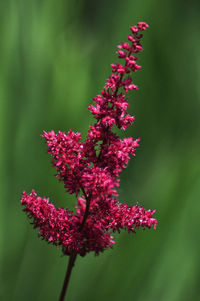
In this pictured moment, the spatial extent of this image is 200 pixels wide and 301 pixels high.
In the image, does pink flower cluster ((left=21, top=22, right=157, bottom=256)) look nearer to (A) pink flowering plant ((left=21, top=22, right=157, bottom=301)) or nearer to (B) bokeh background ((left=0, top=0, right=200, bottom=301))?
(A) pink flowering plant ((left=21, top=22, right=157, bottom=301))

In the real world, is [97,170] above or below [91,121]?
below

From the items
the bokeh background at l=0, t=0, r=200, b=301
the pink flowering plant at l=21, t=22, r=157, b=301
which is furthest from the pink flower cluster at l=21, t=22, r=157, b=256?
the bokeh background at l=0, t=0, r=200, b=301

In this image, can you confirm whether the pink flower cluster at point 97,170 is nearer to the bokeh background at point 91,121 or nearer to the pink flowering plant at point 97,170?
the pink flowering plant at point 97,170

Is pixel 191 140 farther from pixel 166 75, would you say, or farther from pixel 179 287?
pixel 179 287

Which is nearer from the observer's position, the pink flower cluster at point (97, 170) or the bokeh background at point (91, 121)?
the pink flower cluster at point (97, 170)

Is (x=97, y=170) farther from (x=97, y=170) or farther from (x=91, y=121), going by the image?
(x=91, y=121)

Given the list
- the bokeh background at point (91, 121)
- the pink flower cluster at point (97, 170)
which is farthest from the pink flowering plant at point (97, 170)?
the bokeh background at point (91, 121)

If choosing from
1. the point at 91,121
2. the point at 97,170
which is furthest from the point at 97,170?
the point at 91,121
